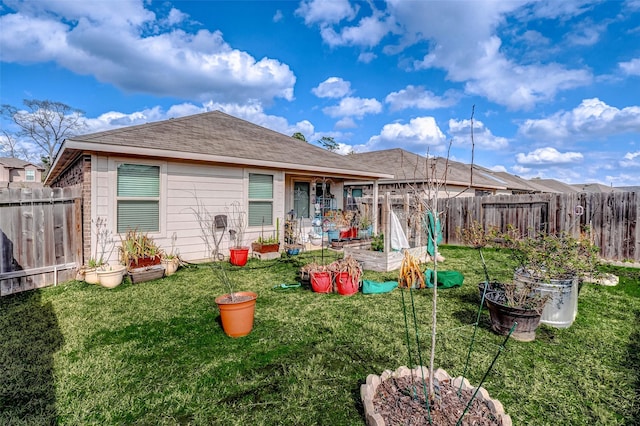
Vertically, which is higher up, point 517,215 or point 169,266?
point 517,215

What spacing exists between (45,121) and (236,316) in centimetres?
4056

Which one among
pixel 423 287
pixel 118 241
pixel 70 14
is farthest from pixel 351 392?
pixel 70 14

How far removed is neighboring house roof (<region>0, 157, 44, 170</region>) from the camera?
3407 centimetres

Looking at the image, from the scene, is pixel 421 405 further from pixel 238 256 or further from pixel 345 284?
pixel 238 256

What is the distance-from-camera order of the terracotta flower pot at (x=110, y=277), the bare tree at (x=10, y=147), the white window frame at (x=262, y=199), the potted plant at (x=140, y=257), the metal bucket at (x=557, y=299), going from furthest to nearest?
the bare tree at (x=10, y=147)
the white window frame at (x=262, y=199)
the potted plant at (x=140, y=257)
the terracotta flower pot at (x=110, y=277)
the metal bucket at (x=557, y=299)

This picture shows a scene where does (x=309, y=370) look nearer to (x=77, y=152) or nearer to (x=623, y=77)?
(x=77, y=152)

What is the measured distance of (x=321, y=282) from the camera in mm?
5199

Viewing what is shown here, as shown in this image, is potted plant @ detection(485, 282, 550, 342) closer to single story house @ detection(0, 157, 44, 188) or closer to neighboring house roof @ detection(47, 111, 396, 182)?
neighboring house roof @ detection(47, 111, 396, 182)

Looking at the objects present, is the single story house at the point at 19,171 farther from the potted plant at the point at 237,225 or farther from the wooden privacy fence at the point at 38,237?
the potted plant at the point at 237,225

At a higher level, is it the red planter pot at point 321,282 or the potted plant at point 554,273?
the potted plant at point 554,273

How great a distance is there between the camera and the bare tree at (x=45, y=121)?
29.6 meters

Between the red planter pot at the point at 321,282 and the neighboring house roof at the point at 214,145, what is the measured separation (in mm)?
3845

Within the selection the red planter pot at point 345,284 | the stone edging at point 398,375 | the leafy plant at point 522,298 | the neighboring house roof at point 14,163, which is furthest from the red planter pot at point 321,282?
the neighboring house roof at point 14,163

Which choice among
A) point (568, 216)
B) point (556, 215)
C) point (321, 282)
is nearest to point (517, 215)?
point (556, 215)
